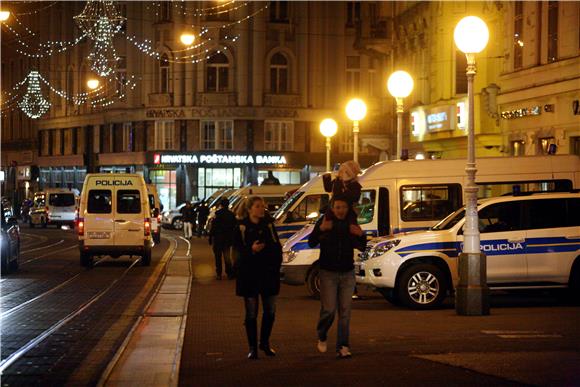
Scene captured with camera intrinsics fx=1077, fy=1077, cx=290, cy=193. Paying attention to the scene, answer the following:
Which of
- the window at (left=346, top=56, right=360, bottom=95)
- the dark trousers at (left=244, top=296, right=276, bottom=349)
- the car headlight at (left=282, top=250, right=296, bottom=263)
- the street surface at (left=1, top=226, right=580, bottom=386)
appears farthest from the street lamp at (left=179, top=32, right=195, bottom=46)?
the dark trousers at (left=244, top=296, right=276, bottom=349)

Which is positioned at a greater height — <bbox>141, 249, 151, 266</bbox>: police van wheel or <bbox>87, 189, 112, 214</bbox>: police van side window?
<bbox>87, 189, 112, 214</bbox>: police van side window

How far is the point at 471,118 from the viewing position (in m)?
16.9

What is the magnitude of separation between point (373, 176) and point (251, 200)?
9036 mm

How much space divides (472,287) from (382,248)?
210 cm

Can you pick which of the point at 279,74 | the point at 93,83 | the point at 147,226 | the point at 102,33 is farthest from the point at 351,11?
the point at 147,226

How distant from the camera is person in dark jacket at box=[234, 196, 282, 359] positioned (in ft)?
39.3

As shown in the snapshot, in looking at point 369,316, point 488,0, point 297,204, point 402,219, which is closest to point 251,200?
point 369,316

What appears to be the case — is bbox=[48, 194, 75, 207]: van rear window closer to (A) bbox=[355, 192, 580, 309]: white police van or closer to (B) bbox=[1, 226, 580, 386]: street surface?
(B) bbox=[1, 226, 580, 386]: street surface

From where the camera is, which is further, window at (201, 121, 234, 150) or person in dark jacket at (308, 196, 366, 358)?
window at (201, 121, 234, 150)

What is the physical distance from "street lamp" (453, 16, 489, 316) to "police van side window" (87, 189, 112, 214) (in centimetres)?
1432

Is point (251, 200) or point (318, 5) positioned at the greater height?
point (318, 5)

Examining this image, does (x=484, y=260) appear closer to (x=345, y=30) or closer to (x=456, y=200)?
(x=456, y=200)

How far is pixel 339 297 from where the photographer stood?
1220 centimetres

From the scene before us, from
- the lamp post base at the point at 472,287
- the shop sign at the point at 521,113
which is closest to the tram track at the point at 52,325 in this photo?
the lamp post base at the point at 472,287
